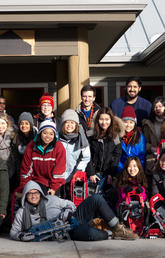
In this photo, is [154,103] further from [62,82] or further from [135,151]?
[62,82]

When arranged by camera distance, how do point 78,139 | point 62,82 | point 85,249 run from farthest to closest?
point 62,82
point 78,139
point 85,249

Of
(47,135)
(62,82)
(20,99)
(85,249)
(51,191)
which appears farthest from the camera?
(20,99)

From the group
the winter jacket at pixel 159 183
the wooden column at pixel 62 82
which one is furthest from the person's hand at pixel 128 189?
the wooden column at pixel 62 82

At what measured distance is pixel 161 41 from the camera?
33.2 ft

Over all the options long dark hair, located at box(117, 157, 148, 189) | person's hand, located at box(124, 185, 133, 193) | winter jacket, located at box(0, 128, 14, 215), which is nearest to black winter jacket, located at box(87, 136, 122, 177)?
long dark hair, located at box(117, 157, 148, 189)

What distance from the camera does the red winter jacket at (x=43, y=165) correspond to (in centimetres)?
574

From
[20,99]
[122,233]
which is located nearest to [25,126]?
[122,233]

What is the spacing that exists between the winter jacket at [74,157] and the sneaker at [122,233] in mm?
1075

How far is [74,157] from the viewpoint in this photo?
6.11 meters

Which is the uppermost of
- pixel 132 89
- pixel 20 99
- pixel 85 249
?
pixel 20 99

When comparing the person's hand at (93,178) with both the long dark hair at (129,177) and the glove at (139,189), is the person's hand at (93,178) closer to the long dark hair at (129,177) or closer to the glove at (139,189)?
the long dark hair at (129,177)

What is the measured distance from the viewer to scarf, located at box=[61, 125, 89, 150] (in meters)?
6.05

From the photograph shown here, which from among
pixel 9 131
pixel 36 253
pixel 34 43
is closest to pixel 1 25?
pixel 34 43

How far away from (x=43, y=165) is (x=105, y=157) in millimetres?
932
